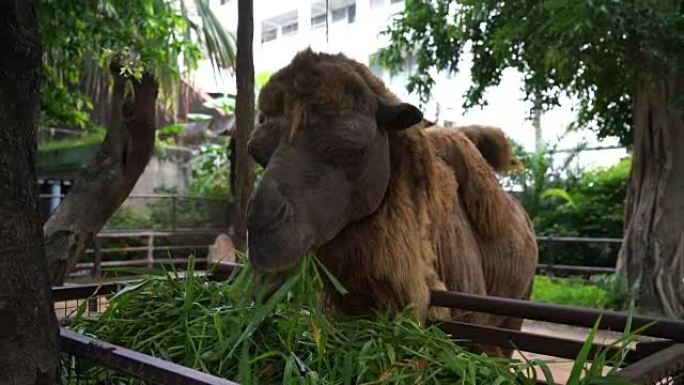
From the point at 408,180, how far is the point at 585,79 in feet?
22.2

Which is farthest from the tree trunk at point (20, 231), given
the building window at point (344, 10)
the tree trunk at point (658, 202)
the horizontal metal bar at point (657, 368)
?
the tree trunk at point (658, 202)

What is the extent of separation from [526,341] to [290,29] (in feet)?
20.4

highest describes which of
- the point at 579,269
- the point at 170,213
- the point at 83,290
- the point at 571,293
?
the point at 83,290

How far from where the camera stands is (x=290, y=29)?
7.74m

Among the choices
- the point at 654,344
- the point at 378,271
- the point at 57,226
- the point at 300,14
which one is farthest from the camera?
the point at 300,14

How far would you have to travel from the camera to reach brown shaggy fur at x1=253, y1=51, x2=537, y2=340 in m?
2.31

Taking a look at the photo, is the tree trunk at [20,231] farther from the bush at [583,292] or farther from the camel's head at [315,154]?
the bush at [583,292]

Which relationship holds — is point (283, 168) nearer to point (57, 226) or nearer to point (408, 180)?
point (408, 180)

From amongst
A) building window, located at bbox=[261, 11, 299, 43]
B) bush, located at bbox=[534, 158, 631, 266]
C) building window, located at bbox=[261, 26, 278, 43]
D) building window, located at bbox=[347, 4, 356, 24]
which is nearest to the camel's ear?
building window, located at bbox=[347, 4, 356, 24]

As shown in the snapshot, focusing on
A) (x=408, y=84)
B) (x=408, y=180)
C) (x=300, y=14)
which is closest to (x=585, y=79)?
(x=408, y=84)

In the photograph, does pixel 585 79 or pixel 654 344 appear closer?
pixel 654 344

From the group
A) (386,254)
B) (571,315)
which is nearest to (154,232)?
(386,254)

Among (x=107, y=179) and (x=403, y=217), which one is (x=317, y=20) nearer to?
(x=107, y=179)

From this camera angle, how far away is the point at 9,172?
1.60 metres
